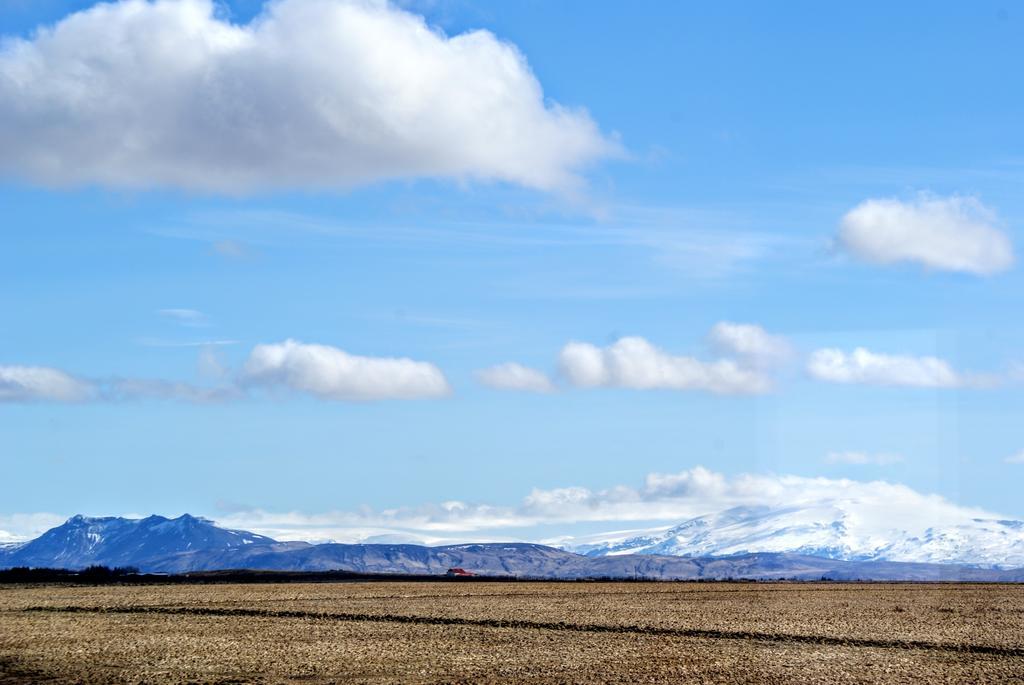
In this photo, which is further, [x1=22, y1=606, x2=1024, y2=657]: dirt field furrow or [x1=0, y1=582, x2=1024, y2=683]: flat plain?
[x1=22, y1=606, x2=1024, y2=657]: dirt field furrow

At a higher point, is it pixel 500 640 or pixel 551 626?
pixel 551 626

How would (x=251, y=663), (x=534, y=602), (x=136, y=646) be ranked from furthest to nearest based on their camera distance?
(x=534, y=602)
(x=136, y=646)
(x=251, y=663)

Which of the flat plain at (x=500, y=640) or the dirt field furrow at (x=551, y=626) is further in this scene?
the dirt field furrow at (x=551, y=626)

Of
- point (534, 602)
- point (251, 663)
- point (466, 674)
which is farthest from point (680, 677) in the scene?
point (534, 602)

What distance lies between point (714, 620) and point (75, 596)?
159 feet

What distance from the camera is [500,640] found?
2267 inches

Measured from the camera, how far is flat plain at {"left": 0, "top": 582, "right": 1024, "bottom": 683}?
150ft

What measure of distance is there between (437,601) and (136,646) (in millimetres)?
37840

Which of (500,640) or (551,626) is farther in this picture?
(551,626)

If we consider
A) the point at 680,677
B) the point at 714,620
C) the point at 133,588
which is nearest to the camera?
the point at 680,677

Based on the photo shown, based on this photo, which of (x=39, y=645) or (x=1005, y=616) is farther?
(x=1005, y=616)

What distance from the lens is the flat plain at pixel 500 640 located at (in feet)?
150

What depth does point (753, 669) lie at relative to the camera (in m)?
46.6

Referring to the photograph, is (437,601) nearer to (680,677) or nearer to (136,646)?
(136,646)
